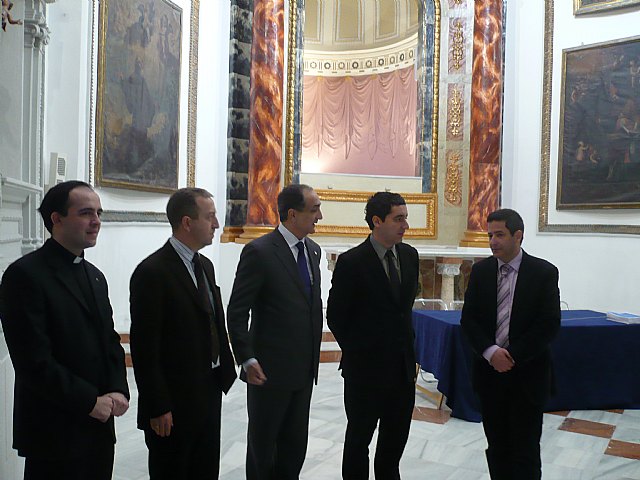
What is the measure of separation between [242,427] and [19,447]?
10.2 ft

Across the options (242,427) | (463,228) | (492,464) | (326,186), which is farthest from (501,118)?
(492,464)

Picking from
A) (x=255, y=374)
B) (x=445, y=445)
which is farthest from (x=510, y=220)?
(x=445, y=445)

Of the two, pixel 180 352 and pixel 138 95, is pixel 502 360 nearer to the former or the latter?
pixel 180 352

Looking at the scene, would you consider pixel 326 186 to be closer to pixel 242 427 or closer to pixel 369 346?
pixel 242 427

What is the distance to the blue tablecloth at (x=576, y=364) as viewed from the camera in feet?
18.3

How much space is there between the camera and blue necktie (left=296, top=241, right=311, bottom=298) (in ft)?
10.9

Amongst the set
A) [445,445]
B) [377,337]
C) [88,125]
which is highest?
[88,125]

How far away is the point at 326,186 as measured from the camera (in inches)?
403

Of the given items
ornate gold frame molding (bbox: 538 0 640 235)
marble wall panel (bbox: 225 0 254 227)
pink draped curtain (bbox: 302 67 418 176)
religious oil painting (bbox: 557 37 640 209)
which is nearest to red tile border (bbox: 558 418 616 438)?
religious oil painting (bbox: 557 37 640 209)

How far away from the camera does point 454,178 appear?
10609 millimetres

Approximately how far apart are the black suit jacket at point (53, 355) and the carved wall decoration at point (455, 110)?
8.95 meters

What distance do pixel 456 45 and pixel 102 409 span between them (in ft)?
31.5

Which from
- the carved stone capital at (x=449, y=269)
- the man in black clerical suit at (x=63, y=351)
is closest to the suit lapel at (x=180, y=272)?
the man in black clerical suit at (x=63, y=351)

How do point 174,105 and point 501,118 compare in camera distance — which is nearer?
point 174,105
